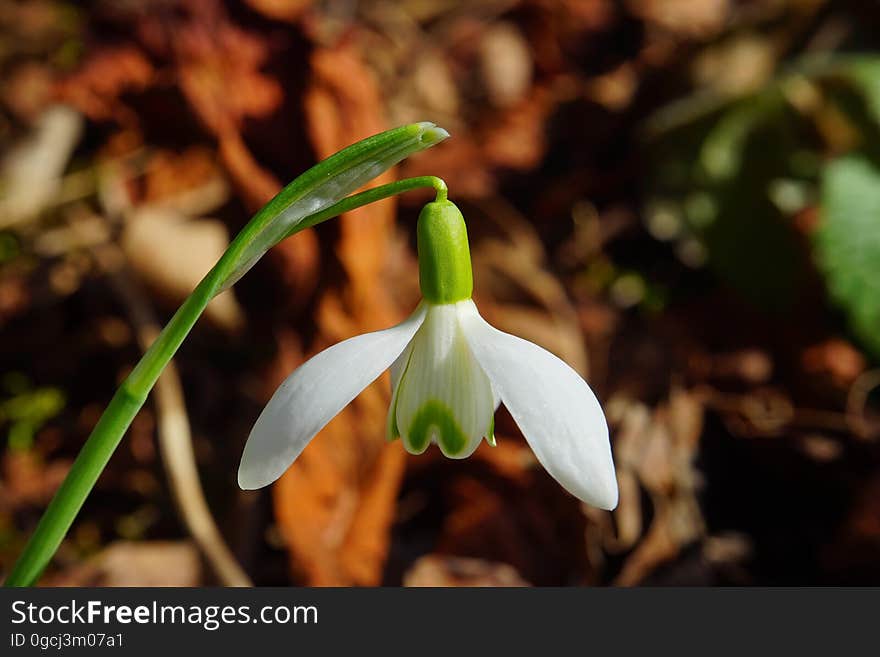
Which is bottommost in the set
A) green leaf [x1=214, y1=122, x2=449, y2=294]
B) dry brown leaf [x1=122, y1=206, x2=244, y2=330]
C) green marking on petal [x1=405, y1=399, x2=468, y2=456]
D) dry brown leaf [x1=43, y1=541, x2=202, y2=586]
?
green marking on petal [x1=405, y1=399, x2=468, y2=456]

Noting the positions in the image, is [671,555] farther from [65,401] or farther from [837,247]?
[65,401]

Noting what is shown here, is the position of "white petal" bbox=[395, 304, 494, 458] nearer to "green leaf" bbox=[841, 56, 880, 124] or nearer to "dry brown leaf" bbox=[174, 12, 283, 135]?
"dry brown leaf" bbox=[174, 12, 283, 135]

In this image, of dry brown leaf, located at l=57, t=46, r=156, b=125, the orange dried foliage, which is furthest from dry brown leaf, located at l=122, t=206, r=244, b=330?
dry brown leaf, located at l=57, t=46, r=156, b=125

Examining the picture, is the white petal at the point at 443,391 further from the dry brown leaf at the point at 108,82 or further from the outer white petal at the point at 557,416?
the dry brown leaf at the point at 108,82

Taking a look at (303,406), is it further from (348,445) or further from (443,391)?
(348,445)

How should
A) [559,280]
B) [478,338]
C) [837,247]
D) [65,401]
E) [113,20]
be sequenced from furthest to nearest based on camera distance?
[113,20] < [559,280] < [65,401] < [837,247] < [478,338]

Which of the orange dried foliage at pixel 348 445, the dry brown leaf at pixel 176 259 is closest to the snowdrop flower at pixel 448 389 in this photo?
the orange dried foliage at pixel 348 445

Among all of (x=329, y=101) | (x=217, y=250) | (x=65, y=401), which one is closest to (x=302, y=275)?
(x=217, y=250)
